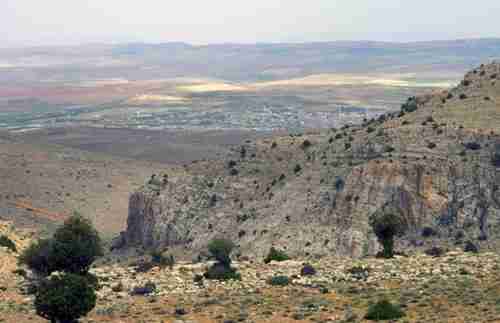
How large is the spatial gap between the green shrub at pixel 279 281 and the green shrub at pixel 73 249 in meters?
6.38

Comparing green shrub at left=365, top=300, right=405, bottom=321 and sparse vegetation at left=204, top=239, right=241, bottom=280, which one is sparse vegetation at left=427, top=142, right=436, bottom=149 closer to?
sparse vegetation at left=204, top=239, right=241, bottom=280

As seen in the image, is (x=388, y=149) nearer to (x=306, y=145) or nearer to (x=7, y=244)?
(x=306, y=145)

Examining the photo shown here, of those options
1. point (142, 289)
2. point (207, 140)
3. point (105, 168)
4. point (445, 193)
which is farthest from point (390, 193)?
point (207, 140)

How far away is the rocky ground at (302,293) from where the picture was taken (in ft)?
100

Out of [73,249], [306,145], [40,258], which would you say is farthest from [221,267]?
[306,145]

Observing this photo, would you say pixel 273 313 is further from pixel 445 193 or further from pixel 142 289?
pixel 445 193

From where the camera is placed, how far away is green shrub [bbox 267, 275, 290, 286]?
35.3 m

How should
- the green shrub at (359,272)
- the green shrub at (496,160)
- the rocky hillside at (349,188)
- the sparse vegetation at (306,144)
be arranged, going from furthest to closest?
the sparse vegetation at (306,144)
the green shrub at (496,160)
the rocky hillside at (349,188)
the green shrub at (359,272)

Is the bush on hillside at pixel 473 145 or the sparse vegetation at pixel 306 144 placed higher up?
the bush on hillside at pixel 473 145

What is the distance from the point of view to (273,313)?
3100 cm

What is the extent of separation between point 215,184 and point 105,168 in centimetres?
4633

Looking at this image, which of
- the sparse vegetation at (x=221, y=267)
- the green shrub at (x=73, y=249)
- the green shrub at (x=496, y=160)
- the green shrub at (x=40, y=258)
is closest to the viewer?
the green shrub at (x=73, y=249)

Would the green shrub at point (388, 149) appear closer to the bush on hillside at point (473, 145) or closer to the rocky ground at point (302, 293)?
the bush on hillside at point (473, 145)

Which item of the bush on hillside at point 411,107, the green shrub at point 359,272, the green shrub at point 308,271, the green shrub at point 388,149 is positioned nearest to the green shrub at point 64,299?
the green shrub at point 308,271
